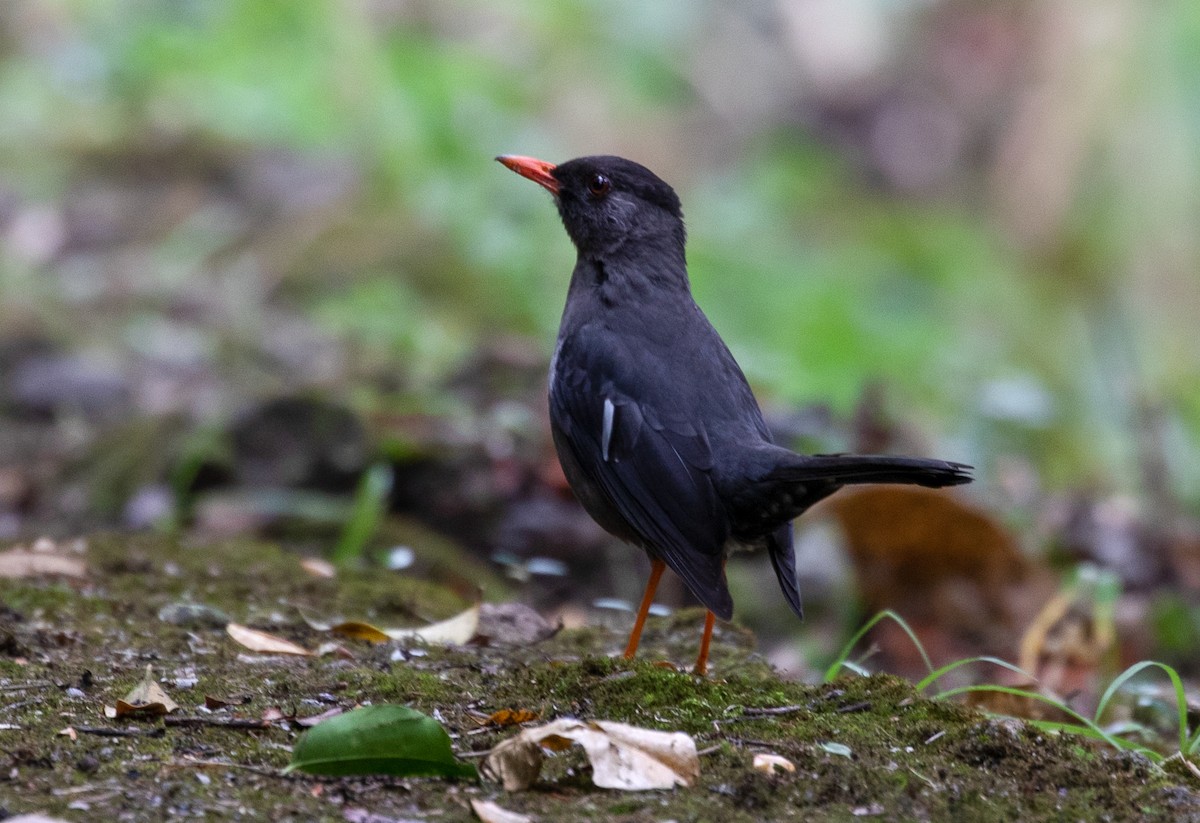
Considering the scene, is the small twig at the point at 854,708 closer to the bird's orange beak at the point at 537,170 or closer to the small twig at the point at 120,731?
the small twig at the point at 120,731

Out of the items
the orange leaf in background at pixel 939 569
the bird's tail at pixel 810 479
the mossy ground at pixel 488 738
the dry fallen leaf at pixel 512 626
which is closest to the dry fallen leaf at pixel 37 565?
the mossy ground at pixel 488 738

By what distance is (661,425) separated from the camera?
384cm

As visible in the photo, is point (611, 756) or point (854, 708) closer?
point (611, 756)

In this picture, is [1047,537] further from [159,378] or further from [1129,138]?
[1129,138]

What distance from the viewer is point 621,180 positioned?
4.66 meters

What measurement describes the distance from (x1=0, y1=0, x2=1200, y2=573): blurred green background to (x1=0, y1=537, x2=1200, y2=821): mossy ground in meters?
2.84

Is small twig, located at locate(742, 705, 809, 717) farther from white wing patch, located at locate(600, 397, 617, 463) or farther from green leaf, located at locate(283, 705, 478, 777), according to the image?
white wing patch, located at locate(600, 397, 617, 463)

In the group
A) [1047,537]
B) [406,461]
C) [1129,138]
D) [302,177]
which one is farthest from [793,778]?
[1129,138]

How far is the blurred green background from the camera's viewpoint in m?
8.52

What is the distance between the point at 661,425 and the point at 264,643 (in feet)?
3.83

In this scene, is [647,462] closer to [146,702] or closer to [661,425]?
[661,425]

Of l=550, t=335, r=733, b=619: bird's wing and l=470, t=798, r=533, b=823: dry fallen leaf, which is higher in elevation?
l=550, t=335, r=733, b=619: bird's wing

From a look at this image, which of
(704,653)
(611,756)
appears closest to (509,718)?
(611,756)

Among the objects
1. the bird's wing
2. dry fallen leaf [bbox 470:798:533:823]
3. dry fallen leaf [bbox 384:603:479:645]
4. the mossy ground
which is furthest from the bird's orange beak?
dry fallen leaf [bbox 470:798:533:823]
